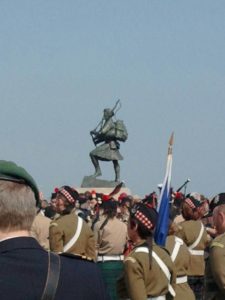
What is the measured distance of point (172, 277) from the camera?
648cm

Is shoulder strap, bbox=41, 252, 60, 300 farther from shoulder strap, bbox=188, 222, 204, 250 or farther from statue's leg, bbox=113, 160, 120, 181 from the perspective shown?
statue's leg, bbox=113, 160, 120, 181

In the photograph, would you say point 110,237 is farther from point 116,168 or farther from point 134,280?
point 116,168

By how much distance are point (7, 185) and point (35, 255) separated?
0.27m

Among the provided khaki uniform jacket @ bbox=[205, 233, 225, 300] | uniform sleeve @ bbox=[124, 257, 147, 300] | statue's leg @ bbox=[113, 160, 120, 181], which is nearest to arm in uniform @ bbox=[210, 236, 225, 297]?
khaki uniform jacket @ bbox=[205, 233, 225, 300]

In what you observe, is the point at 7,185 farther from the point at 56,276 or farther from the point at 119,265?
the point at 119,265

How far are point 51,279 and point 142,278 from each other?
9.99ft

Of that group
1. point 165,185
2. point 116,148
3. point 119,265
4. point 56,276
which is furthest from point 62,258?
point 116,148

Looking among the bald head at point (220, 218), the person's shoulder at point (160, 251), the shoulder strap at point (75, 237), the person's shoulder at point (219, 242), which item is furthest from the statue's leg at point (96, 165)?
the person's shoulder at point (160, 251)

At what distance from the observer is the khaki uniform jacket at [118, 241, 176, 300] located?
6027mm

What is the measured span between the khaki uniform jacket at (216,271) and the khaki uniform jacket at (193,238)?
13.2 feet

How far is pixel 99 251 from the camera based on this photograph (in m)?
12.5

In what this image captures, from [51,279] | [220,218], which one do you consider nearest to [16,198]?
[51,279]

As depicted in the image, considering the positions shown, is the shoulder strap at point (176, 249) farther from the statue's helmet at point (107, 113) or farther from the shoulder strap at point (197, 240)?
the statue's helmet at point (107, 113)

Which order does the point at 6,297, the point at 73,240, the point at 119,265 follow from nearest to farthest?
the point at 6,297, the point at 73,240, the point at 119,265
